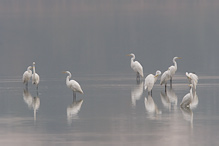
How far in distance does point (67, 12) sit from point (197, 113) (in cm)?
13012

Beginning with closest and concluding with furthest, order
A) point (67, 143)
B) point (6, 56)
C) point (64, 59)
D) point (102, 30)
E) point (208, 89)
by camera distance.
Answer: point (67, 143) → point (208, 89) → point (64, 59) → point (6, 56) → point (102, 30)

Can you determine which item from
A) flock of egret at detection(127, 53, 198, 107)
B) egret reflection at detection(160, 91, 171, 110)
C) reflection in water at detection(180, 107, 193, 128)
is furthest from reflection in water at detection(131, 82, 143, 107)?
reflection in water at detection(180, 107, 193, 128)

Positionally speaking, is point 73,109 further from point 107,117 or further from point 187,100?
point 187,100

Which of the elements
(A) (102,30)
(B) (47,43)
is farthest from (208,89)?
(A) (102,30)

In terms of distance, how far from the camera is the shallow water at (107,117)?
53.8 ft

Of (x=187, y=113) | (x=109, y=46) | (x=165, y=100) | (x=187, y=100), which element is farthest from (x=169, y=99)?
(x=109, y=46)

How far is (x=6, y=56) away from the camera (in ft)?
180

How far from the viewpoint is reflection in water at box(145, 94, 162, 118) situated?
20.6 m

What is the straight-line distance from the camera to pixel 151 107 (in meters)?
21.9

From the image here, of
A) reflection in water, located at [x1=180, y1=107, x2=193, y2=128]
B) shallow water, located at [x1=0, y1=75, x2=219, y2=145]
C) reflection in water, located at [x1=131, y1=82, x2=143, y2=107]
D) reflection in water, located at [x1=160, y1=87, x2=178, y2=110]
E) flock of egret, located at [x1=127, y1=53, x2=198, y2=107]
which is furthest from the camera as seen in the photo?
reflection in water, located at [x1=131, y1=82, x2=143, y2=107]

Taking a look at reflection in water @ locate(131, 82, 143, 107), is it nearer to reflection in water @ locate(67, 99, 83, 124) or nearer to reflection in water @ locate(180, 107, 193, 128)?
reflection in water @ locate(67, 99, 83, 124)

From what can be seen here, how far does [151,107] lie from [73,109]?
7.99 ft

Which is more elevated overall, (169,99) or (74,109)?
(169,99)

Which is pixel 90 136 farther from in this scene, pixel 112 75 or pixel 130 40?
pixel 130 40
